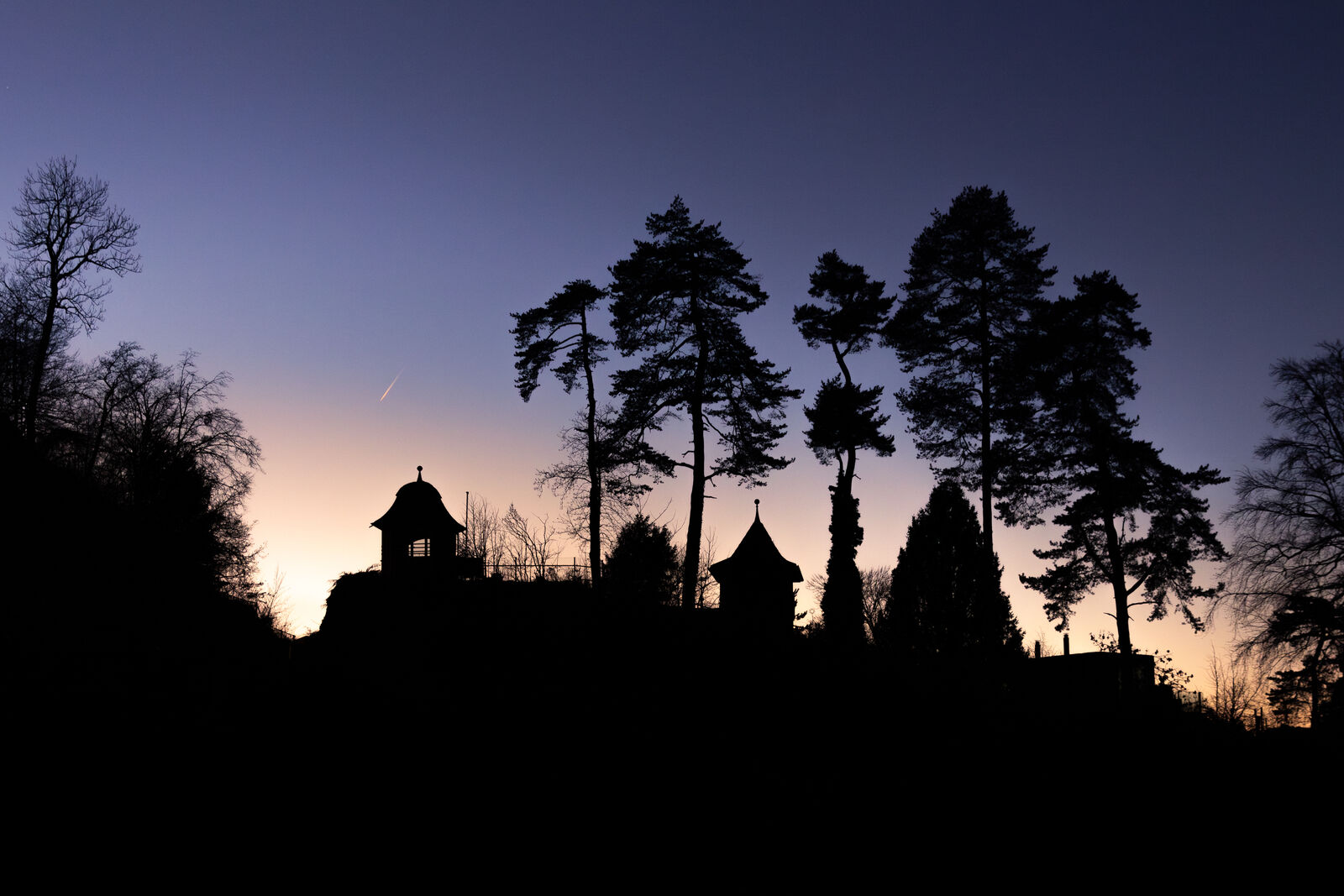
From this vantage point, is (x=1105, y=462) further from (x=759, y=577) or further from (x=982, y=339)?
(x=759, y=577)

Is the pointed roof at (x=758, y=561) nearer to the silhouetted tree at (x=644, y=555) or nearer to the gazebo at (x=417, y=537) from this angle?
the silhouetted tree at (x=644, y=555)

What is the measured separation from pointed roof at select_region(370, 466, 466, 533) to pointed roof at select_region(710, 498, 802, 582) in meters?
11.7

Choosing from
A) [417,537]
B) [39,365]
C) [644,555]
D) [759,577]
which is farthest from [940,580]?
[39,365]

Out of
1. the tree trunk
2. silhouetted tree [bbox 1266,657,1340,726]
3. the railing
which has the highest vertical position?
the tree trunk

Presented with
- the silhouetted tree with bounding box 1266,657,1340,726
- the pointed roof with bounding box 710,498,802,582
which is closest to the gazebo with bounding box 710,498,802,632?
the pointed roof with bounding box 710,498,802,582

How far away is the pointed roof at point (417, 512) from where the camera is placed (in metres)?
32.3

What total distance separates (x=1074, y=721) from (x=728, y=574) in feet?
70.9

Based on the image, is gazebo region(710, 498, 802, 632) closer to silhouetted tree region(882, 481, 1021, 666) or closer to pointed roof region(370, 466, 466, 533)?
silhouetted tree region(882, 481, 1021, 666)

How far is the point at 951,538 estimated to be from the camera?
1528 inches

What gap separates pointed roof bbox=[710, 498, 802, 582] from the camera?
3388 cm

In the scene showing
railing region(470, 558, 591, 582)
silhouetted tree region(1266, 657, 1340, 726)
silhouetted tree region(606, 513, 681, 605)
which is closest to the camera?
silhouetted tree region(1266, 657, 1340, 726)

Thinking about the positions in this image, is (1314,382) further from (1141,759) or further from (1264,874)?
(1264,874)

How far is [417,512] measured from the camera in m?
32.4

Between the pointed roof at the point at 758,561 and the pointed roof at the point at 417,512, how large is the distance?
11.7 meters
